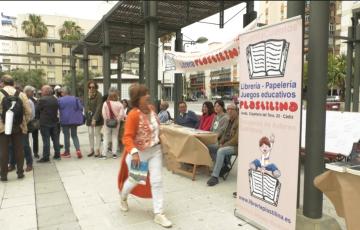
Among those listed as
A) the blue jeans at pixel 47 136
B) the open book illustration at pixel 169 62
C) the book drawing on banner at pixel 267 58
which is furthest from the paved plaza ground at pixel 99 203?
the open book illustration at pixel 169 62

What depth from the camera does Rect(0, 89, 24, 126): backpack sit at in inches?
226

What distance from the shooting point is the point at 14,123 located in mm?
5844

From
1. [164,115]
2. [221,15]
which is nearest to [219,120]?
[164,115]

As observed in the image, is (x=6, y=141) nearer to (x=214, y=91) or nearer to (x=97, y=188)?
(x=97, y=188)

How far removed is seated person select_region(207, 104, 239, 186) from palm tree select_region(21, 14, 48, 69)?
59927 millimetres

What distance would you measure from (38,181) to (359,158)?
5.13 meters

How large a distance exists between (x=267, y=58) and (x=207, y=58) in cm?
349

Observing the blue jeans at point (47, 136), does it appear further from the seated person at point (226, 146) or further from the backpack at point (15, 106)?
the seated person at point (226, 146)

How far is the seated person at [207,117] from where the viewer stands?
668 centimetres

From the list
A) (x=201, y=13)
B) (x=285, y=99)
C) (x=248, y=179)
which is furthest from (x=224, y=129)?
(x=201, y=13)

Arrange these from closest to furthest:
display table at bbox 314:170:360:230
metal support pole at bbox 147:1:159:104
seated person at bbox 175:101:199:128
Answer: display table at bbox 314:170:360:230, seated person at bbox 175:101:199:128, metal support pole at bbox 147:1:159:104

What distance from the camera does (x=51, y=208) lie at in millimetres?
4672

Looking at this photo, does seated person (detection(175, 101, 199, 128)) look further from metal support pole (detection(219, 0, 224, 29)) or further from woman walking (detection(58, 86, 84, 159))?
metal support pole (detection(219, 0, 224, 29))

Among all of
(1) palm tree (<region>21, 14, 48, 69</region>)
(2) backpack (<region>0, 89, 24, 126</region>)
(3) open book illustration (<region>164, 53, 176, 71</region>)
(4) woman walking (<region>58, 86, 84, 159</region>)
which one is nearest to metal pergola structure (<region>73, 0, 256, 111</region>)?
(3) open book illustration (<region>164, 53, 176, 71</region>)
